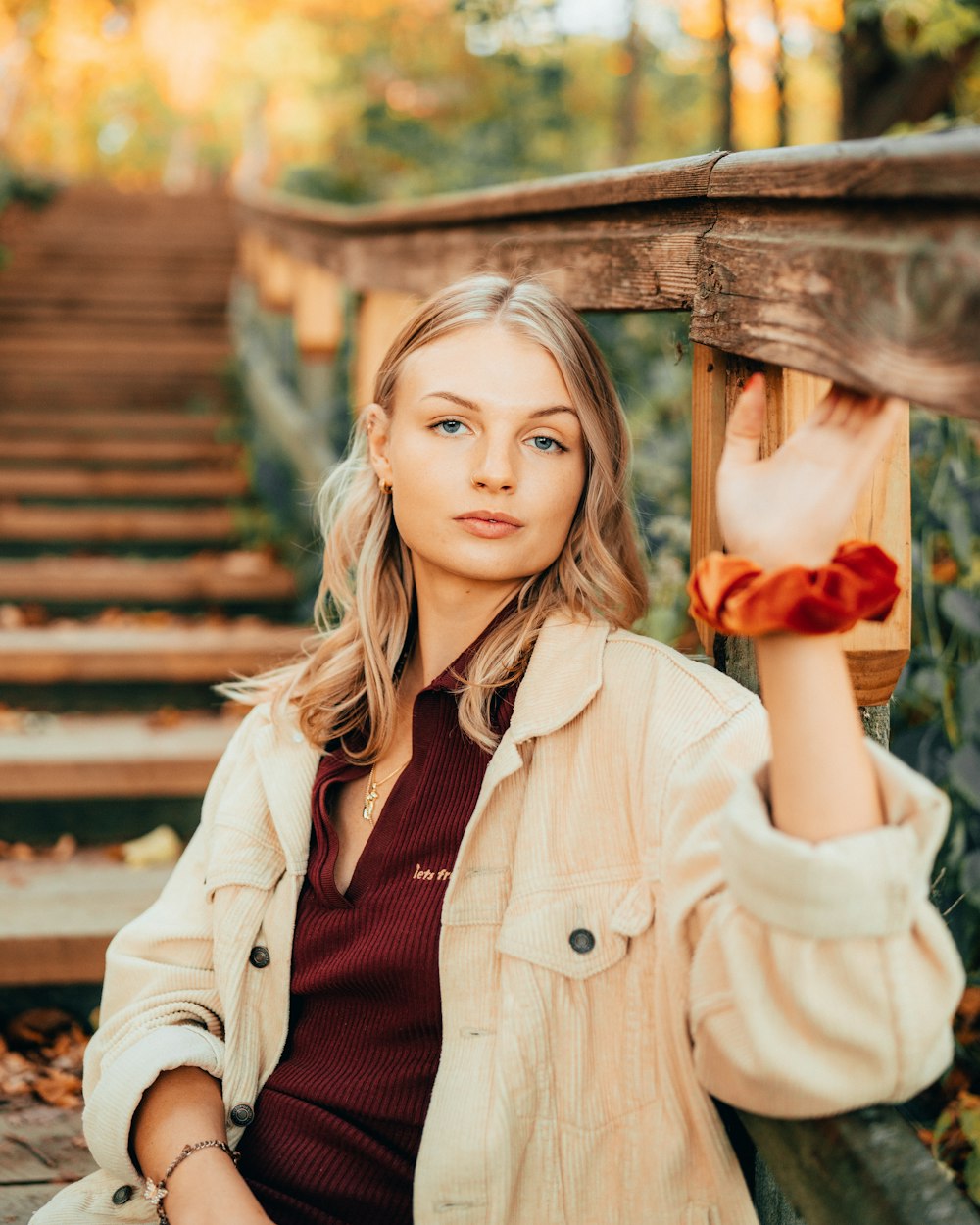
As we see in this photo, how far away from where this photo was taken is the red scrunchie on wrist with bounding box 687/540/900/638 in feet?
3.70

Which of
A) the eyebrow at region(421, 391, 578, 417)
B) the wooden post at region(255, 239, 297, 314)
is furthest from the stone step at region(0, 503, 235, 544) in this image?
the eyebrow at region(421, 391, 578, 417)

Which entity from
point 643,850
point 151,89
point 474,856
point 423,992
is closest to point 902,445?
point 643,850

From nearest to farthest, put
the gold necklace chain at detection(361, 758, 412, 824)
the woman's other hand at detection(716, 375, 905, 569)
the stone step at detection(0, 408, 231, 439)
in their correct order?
the woman's other hand at detection(716, 375, 905, 569) → the gold necklace chain at detection(361, 758, 412, 824) → the stone step at detection(0, 408, 231, 439)

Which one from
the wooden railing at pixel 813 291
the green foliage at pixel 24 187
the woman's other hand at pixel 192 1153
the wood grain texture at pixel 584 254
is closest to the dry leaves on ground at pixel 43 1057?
the woman's other hand at pixel 192 1153

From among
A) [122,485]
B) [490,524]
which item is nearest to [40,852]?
[490,524]

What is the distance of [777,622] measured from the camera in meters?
1.13

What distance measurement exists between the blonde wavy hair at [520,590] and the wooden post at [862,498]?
6.3 inches

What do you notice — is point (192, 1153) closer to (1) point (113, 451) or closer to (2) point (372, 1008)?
(2) point (372, 1008)

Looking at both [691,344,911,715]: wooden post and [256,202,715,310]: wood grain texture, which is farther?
[256,202,715,310]: wood grain texture

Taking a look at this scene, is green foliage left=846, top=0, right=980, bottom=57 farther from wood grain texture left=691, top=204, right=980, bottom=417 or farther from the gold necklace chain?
the gold necklace chain

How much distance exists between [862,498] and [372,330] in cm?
284

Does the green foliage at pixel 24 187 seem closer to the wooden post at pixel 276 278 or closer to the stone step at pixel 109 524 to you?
the wooden post at pixel 276 278

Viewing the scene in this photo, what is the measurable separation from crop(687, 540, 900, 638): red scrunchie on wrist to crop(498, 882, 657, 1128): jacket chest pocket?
1.42 ft

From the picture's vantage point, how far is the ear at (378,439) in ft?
6.51
